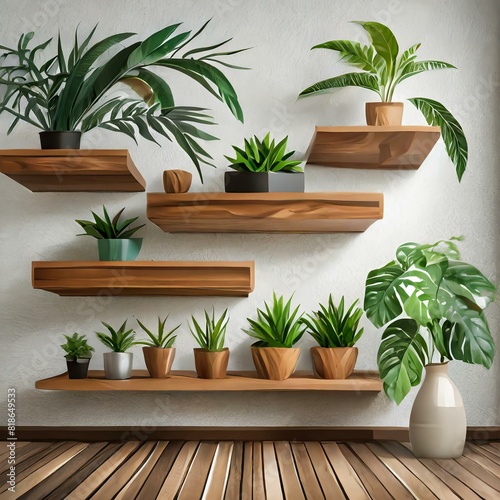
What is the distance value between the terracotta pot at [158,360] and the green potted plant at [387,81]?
109 cm

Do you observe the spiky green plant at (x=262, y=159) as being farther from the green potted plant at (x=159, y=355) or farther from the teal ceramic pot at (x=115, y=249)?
the green potted plant at (x=159, y=355)

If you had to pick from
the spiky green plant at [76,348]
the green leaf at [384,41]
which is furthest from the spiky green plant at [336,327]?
the green leaf at [384,41]

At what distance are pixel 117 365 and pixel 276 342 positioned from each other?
0.57m

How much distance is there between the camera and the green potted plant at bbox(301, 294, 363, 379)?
2.33m

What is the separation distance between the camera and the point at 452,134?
8.04ft

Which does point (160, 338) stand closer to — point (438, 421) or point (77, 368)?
point (77, 368)

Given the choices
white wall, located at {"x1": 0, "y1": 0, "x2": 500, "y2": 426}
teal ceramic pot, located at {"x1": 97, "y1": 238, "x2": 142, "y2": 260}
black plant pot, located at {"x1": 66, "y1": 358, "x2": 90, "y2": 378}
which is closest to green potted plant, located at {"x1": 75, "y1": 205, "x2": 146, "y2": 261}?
teal ceramic pot, located at {"x1": 97, "y1": 238, "x2": 142, "y2": 260}

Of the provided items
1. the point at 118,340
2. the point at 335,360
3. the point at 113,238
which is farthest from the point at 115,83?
the point at 335,360

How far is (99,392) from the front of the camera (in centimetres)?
255

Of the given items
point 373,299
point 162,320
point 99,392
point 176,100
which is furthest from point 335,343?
point 176,100

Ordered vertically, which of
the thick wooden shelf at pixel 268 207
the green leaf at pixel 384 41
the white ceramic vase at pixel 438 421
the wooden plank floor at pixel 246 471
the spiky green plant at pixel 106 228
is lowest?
the wooden plank floor at pixel 246 471

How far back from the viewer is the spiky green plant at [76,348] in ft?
7.74

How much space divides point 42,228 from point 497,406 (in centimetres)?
188

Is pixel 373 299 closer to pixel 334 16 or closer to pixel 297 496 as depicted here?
pixel 297 496
